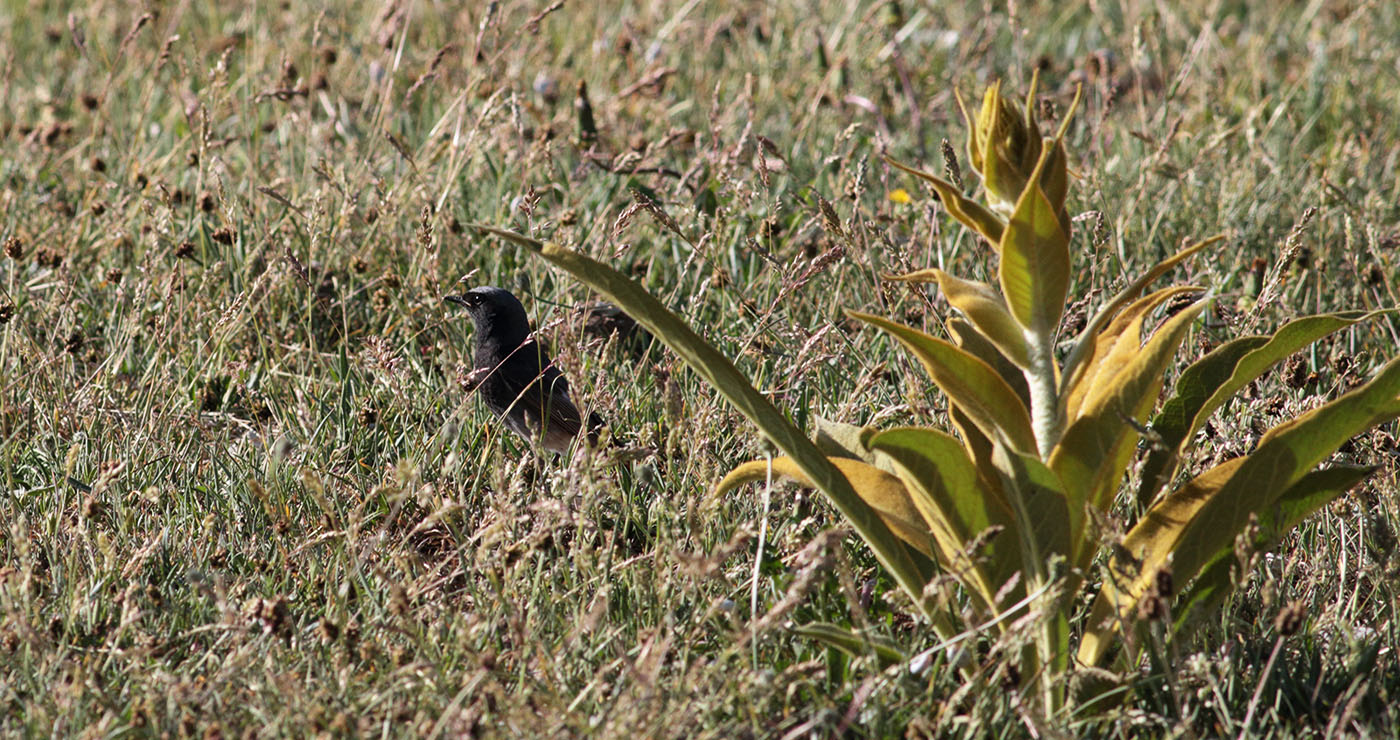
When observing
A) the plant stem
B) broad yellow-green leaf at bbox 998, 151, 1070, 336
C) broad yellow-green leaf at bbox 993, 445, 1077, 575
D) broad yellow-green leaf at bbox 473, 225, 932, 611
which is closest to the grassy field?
broad yellow-green leaf at bbox 473, 225, 932, 611

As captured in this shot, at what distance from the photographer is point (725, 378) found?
6.86 ft

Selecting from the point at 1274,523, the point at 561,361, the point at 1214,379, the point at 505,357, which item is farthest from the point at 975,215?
the point at 505,357

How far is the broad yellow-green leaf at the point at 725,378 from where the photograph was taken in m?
2.04

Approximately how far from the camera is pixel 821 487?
209 centimetres

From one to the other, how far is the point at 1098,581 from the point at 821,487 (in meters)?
0.80

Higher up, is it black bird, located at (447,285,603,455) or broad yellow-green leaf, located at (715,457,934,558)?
broad yellow-green leaf, located at (715,457,934,558)

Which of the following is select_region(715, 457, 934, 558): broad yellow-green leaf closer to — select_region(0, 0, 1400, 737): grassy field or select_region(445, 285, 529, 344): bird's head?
select_region(0, 0, 1400, 737): grassy field

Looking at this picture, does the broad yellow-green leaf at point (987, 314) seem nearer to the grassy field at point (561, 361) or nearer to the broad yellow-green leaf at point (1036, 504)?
the broad yellow-green leaf at point (1036, 504)

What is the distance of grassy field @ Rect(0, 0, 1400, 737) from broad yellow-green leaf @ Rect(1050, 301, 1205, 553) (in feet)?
0.93

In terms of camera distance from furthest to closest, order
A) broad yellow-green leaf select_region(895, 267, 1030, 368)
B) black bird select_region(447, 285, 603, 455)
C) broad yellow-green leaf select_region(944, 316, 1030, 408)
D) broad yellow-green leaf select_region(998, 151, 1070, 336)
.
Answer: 1. black bird select_region(447, 285, 603, 455)
2. broad yellow-green leaf select_region(944, 316, 1030, 408)
3. broad yellow-green leaf select_region(895, 267, 1030, 368)
4. broad yellow-green leaf select_region(998, 151, 1070, 336)

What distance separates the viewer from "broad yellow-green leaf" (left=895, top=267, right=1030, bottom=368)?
2068mm

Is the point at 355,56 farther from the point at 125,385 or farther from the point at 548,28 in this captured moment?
the point at 125,385

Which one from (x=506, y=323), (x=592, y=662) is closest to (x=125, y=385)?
(x=506, y=323)

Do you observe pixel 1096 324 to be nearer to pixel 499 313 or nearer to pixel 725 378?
pixel 725 378
